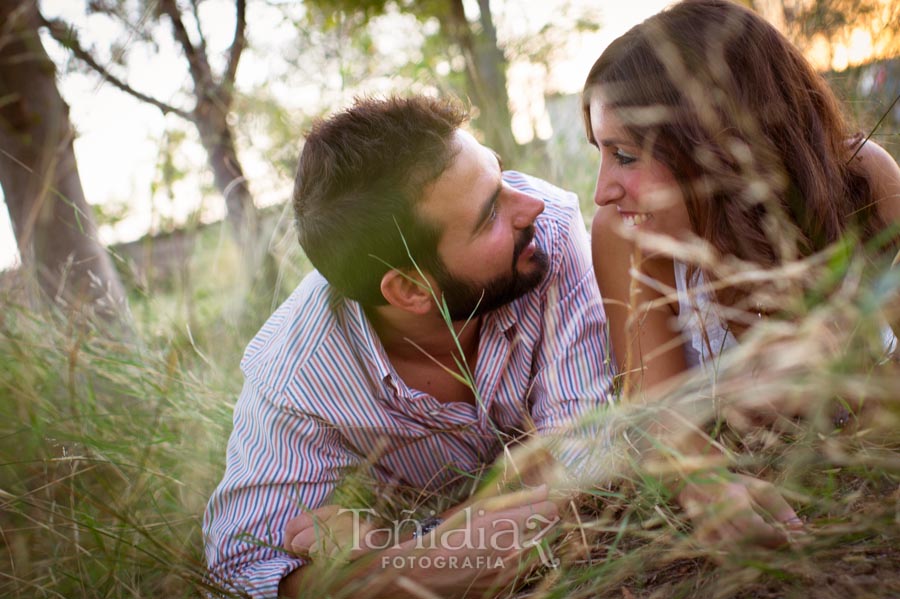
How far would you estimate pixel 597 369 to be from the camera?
6.68ft

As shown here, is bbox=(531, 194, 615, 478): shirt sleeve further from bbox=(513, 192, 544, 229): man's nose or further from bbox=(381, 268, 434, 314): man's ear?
bbox=(381, 268, 434, 314): man's ear

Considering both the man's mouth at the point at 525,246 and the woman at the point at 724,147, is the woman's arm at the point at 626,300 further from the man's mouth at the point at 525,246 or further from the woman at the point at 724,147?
the man's mouth at the point at 525,246

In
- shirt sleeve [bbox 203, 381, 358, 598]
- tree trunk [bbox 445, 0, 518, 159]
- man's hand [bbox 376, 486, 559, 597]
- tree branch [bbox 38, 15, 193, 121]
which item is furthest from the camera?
tree trunk [bbox 445, 0, 518, 159]

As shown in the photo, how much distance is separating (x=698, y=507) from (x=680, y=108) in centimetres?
108

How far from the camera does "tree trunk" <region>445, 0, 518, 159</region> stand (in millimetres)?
3697

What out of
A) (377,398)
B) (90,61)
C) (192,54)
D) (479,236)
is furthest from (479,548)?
(192,54)

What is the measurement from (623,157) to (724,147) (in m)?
0.25

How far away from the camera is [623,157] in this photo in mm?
1973

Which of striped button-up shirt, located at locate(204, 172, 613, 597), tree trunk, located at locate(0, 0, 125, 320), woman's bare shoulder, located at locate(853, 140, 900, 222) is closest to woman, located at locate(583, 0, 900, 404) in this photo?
woman's bare shoulder, located at locate(853, 140, 900, 222)

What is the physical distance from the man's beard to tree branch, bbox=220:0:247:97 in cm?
229

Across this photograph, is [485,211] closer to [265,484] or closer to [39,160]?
[265,484]

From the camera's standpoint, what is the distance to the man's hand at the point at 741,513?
112 cm

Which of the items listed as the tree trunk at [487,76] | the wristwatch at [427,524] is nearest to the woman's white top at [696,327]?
the wristwatch at [427,524]

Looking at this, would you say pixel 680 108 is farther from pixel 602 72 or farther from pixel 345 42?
pixel 345 42
